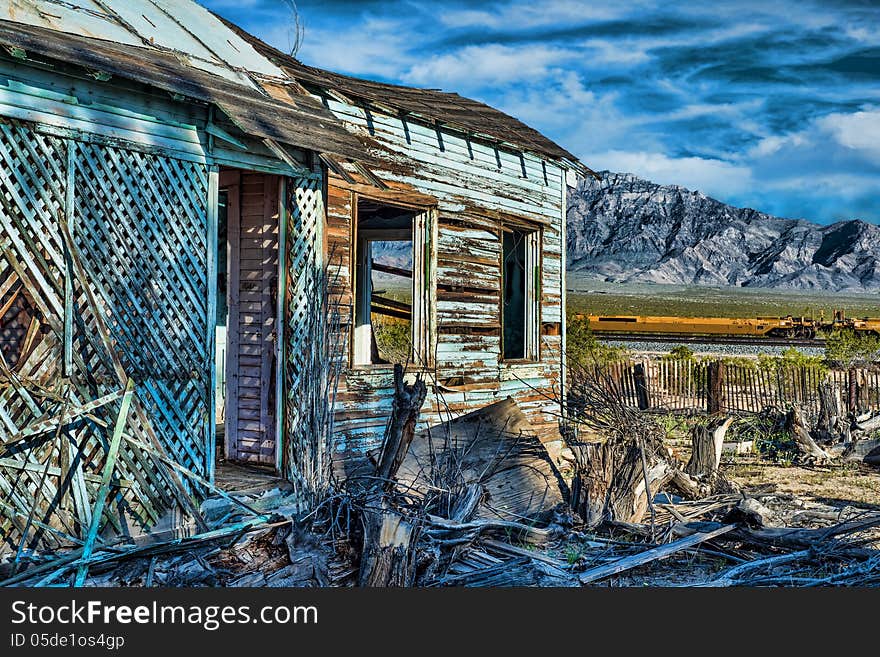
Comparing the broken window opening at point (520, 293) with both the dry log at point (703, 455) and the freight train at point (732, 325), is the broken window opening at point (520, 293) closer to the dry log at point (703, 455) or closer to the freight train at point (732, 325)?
the dry log at point (703, 455)

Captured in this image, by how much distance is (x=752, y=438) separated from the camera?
569 inches

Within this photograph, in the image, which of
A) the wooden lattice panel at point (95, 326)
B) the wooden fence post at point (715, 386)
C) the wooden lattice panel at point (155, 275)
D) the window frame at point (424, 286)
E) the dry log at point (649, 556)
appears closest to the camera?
the wooden lattice panel at point (95, 326)

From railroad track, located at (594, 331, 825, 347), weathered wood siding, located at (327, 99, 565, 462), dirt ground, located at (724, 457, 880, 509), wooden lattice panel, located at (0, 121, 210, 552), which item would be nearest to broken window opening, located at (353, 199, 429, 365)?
weathered wood siding, located at (327, 99, 565, 462)

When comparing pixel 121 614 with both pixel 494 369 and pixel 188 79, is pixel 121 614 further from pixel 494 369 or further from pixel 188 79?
pixel 494 369

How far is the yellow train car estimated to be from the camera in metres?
51.2

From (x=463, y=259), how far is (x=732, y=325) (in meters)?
53.8

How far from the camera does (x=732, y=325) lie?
201 ft

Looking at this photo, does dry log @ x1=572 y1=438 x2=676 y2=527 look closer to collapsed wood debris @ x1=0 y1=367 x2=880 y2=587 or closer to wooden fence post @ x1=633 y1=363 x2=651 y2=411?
collapsed wood debris @ x1=0 y1=367 x2=880 y2=587

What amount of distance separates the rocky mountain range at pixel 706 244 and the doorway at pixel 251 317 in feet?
470

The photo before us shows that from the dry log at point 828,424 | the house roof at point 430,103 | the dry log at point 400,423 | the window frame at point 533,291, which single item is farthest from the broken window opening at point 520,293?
the dry log at point 400,423

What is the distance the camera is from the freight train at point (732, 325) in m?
49.3

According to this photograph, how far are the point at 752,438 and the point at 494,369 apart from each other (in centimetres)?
514

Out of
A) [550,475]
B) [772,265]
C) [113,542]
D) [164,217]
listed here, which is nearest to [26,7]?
[164,217]

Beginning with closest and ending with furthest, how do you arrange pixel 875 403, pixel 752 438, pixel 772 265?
pixel 752 438, pixel 875 403, pixel 772 265
